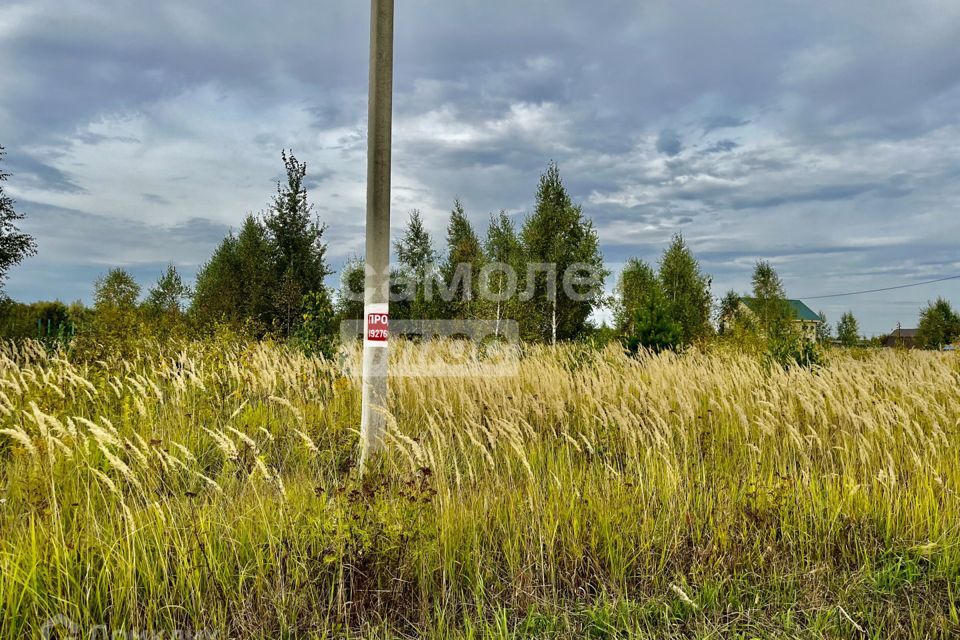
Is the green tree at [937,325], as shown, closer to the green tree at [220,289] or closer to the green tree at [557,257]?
the green tree at [557,257]

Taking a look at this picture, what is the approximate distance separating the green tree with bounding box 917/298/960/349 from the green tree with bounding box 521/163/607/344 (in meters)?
29.5

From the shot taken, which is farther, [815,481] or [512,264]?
[512,264]

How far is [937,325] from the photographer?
37.2 m

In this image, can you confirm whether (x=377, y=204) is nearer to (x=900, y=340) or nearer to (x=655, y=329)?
(x=655, y=329)

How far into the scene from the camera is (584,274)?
67.9 ft

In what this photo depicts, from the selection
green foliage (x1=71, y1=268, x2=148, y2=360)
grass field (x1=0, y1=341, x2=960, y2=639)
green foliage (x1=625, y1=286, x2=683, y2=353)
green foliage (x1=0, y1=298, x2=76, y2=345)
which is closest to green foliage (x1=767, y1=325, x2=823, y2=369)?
green foliage (x1=625, y1=286, x2=683, y2=353)

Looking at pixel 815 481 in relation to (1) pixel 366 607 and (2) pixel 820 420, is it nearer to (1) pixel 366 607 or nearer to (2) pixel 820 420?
(2) pixel 820 420

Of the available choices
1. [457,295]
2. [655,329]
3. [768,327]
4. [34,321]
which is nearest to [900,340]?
[768,327]

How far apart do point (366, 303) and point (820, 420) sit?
4.99 metres

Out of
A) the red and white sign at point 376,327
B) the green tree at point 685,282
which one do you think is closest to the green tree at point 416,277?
the green tree at point 685,282

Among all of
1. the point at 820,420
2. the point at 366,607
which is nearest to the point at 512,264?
the point at 820,420

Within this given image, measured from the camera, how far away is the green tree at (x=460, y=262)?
2786 centimetres

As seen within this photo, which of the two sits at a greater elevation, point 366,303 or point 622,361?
point 366,303

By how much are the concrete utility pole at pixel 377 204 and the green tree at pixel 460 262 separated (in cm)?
2160
